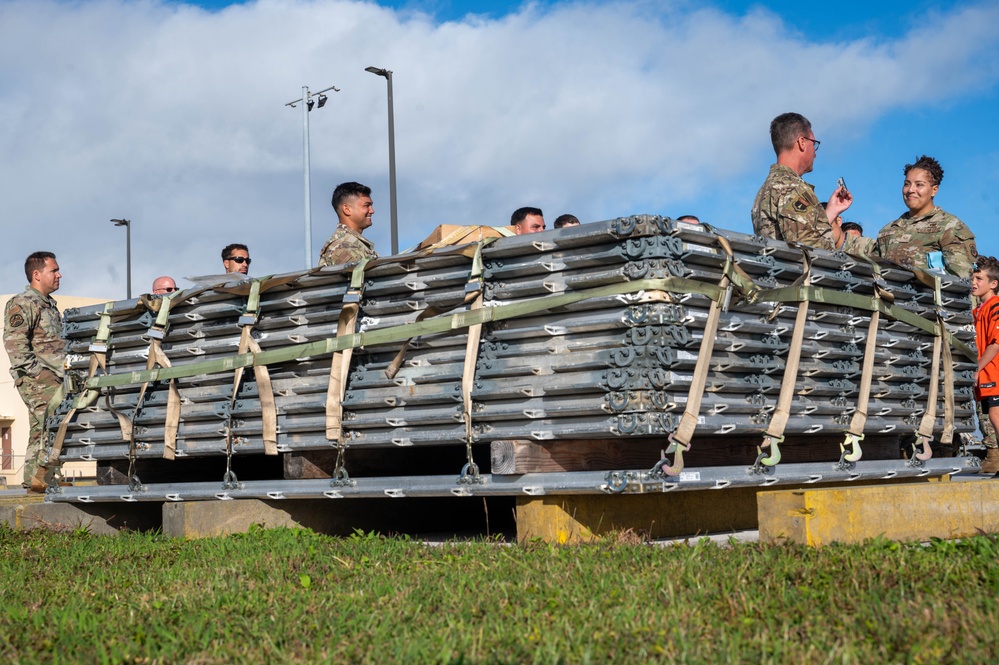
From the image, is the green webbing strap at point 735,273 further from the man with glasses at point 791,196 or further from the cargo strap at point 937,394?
the cargo strap at point 937,394

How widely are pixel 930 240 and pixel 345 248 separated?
4446 millimetres

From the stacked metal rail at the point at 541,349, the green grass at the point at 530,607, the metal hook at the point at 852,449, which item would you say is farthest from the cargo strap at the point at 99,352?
the metal hook at the point at 852,449

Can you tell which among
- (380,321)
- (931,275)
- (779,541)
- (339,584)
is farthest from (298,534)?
(931,275)

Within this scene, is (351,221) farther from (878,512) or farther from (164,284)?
→ (878,512)

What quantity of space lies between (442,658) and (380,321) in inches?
129

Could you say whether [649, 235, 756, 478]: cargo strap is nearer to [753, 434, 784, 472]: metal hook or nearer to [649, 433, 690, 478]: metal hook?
[649, 433, 690, 478]: metal hook

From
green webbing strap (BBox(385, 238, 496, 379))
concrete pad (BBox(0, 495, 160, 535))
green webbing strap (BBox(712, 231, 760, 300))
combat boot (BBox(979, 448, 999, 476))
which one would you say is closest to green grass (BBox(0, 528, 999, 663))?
green webbing strap (BBox(385, 238, 496, 379))

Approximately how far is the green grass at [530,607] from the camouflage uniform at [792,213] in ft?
8.47

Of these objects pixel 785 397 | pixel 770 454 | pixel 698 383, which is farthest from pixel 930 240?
pixel 698 383

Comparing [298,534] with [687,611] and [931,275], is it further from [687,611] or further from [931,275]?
[931,275]

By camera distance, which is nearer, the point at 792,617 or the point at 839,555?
the point at 792,617

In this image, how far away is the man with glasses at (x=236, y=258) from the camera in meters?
10.8

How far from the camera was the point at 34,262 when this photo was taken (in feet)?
34.1

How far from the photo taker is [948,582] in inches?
156
